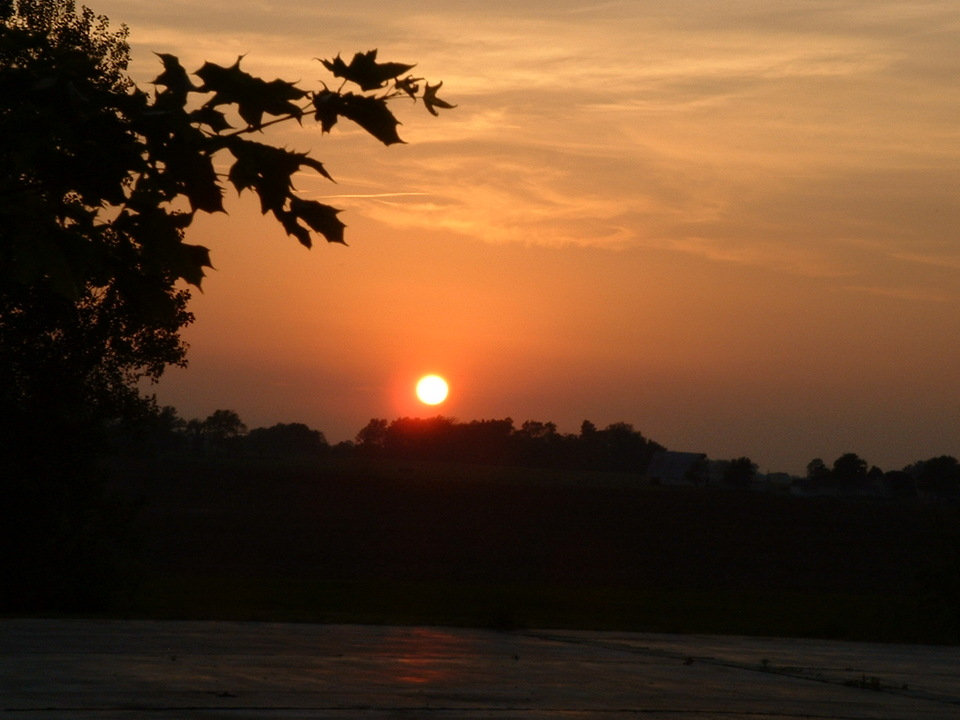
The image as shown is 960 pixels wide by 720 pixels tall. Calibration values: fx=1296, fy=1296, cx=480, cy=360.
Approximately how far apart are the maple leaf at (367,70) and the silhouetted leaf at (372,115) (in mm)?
48

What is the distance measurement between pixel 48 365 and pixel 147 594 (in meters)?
12.9

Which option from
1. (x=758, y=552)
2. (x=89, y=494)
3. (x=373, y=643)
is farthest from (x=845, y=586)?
(x=373, y=643)

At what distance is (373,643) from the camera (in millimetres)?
14055

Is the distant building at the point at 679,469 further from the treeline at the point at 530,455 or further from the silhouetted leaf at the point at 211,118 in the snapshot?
the silhouetted leaf at the point at 211,118

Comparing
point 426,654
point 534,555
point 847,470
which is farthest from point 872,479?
point 426,654

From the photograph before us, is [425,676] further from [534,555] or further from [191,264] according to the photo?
[534,555]

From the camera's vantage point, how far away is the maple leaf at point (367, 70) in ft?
12.4

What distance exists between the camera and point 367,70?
12.4 feet

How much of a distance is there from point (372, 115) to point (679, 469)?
162 m

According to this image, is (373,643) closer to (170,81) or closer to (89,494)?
(170,81)

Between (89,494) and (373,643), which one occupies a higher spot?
(89,494)

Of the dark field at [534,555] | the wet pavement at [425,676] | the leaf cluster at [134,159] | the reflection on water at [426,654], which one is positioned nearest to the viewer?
the leaf cluster at [134,159]

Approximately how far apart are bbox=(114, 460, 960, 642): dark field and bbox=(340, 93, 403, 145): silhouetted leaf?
14228 mm

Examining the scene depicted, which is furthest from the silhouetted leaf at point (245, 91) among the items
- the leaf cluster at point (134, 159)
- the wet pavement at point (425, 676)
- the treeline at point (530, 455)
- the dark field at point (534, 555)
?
the treeline at point (530, 455)
